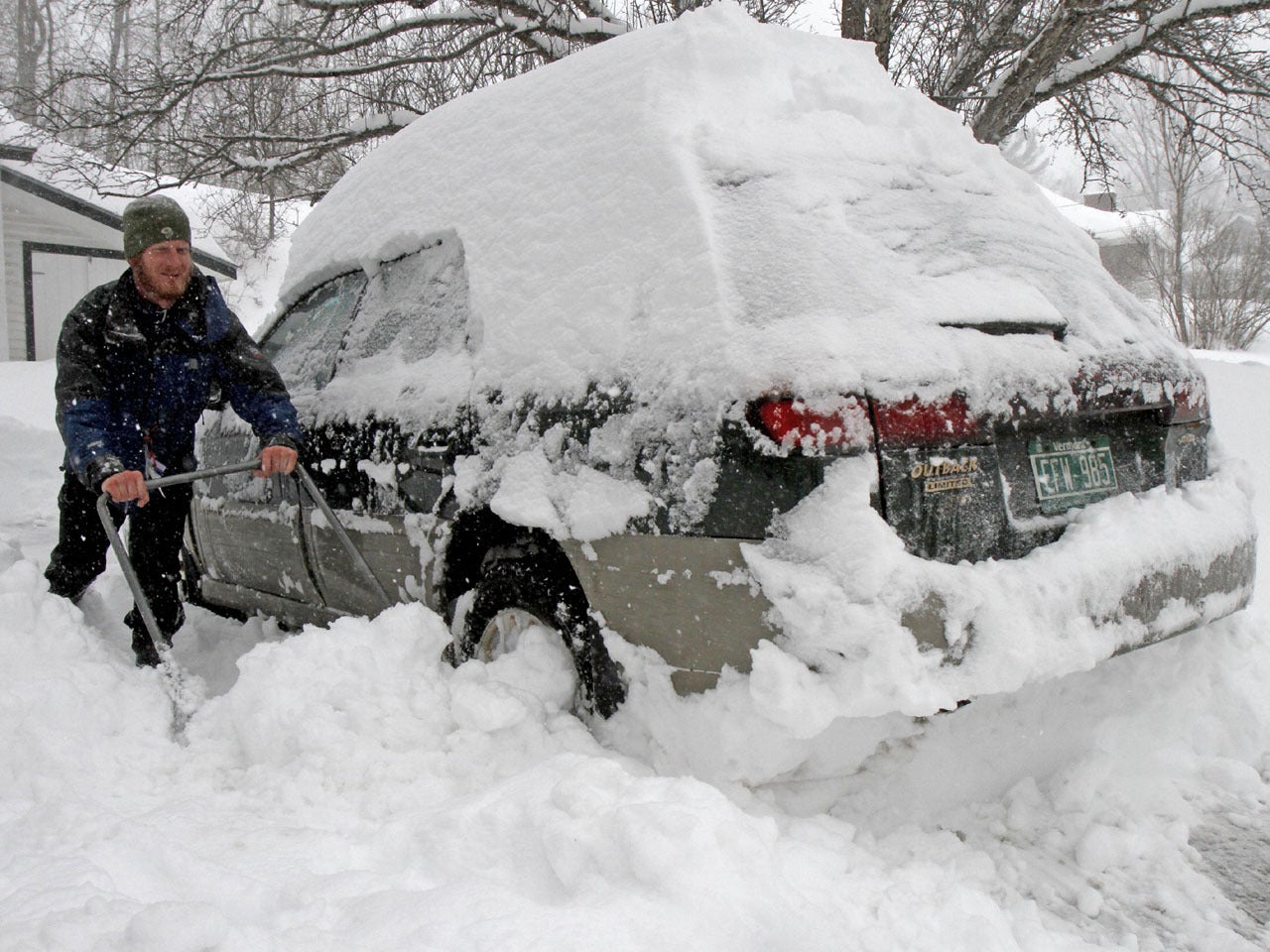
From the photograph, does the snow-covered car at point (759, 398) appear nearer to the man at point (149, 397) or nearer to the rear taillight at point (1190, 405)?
the rear taillight at point (1190, 405)

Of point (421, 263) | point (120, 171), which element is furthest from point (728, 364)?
point (120, 171)

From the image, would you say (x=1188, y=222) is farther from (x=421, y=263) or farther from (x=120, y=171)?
(x=421, y=263)

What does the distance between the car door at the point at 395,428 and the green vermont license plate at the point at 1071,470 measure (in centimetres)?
152

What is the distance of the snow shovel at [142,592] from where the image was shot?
2676 millimetres

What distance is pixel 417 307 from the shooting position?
10.1 ft

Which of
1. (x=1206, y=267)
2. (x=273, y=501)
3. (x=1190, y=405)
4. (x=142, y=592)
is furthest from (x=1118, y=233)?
(x=142, y=592)

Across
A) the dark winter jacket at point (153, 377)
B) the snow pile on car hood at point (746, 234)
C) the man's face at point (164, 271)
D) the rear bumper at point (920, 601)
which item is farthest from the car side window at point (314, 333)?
the rear bumper at point (920, 601)

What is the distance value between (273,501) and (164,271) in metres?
0.90

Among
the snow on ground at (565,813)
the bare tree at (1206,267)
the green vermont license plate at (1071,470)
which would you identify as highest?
the bare tree at (1206,267)

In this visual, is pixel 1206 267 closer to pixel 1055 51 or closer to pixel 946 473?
pixel 1055 51

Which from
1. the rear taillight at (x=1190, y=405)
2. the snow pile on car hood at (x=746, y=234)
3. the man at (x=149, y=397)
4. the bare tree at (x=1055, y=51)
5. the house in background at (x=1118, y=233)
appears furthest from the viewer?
the house in background at (x=1118, y=233)

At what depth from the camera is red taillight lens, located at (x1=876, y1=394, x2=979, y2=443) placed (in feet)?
6.58

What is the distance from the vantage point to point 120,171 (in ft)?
38.8

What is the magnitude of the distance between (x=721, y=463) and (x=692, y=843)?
A: 0.79 meters
